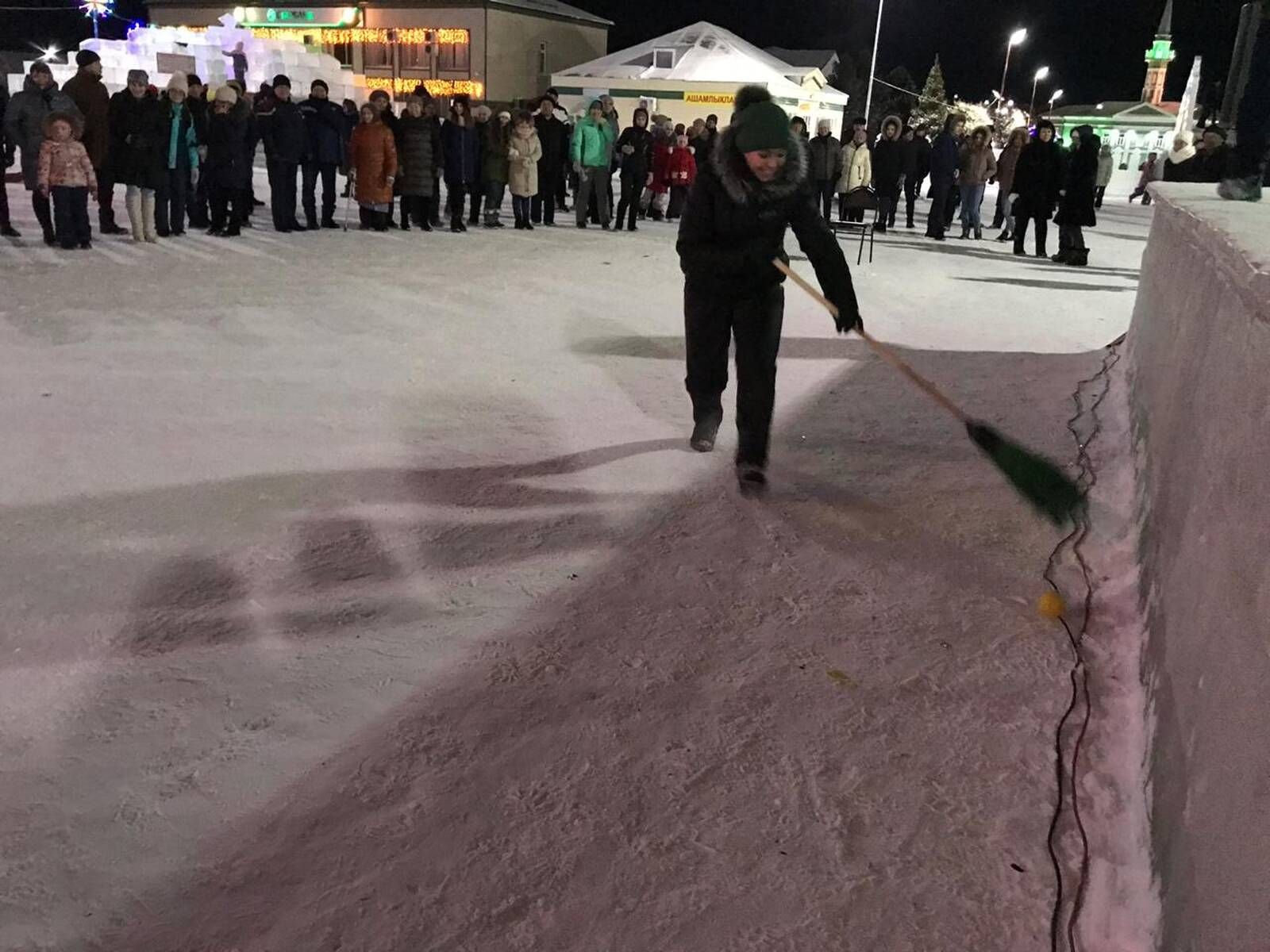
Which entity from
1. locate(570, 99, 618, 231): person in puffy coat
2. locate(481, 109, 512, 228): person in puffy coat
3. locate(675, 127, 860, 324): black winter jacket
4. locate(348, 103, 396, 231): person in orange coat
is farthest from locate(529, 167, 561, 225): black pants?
locate(675, 127, 860, 324): black winter jacket

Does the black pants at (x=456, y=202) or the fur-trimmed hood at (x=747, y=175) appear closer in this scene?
the fur-trimmed hood at (x=747, y=175)

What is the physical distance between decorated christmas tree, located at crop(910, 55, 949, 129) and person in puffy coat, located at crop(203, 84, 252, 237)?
4375 centimetres

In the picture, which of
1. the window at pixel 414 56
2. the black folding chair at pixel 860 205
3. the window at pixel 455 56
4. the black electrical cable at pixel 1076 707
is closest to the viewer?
the black electrical cable at pixel 1076 707

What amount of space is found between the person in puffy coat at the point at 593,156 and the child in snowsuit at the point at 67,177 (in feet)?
19.5

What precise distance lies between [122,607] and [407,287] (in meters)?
5.69

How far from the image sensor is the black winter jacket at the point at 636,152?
13102 mm

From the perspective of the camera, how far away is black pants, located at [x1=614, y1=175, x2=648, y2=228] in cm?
1327

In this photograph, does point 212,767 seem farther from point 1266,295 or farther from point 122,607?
point 1266,295

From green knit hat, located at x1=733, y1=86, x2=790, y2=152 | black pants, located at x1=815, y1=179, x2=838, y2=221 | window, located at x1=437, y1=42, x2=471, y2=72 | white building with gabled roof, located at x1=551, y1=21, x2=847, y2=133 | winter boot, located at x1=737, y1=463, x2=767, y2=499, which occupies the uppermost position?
window, located at x1=437, y1=42, x2=471, y2=72

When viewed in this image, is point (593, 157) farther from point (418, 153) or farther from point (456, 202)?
point (418, 153)

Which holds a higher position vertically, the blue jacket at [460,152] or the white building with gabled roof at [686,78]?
the white building with gabled roof at [686,78]

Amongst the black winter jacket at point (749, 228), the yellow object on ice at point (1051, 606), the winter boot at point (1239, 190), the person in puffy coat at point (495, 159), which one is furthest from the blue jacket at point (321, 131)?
the yellow object on ice at point (1051, 606)

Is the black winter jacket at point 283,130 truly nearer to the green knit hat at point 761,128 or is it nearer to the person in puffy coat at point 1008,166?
the green knit hat at point 761,128

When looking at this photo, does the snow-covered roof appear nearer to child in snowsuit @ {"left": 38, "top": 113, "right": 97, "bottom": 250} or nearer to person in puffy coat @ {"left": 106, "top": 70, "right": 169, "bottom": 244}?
person in puffy coat @ {"left": 106, "top": 70, "right": 169, "bottom": 244}
